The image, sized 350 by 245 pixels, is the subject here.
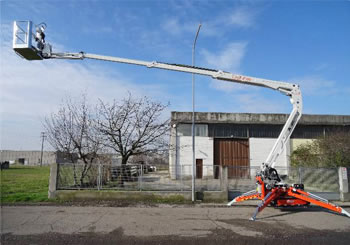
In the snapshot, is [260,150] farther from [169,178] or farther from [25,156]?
[25,156]

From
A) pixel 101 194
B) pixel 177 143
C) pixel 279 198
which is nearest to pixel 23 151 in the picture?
pixel 177 143

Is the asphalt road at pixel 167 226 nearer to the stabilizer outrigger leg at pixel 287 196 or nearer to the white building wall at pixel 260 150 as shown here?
the stabilizer outrigger leg at pixel 287 196

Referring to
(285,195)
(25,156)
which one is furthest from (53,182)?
(25,156)

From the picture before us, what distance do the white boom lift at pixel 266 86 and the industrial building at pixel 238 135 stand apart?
38.1 feet

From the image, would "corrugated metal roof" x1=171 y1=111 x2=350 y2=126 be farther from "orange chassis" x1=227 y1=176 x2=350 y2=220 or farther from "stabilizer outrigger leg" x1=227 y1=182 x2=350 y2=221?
"stabilizer outrigger leg" x1=227 y1=182 x2=350 y2=221

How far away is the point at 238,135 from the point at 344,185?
36.3 ft

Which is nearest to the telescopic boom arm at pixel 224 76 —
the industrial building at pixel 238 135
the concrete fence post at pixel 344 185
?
the concrete fence post at pixel 344 185

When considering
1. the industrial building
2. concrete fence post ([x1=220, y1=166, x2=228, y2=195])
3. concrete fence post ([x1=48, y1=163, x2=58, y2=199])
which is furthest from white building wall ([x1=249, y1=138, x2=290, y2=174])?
concrete fence post ([x1=48, y1=163, x2=58, y2=199])

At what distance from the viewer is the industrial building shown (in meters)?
21.9

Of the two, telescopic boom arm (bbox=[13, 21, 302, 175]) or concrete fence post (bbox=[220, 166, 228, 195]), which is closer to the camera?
telescopic boom arm (bbox=[13, 21, 302, 175])

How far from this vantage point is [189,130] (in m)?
22.0

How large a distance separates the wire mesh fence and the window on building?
9499mm

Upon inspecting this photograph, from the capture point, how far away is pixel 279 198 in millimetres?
9438

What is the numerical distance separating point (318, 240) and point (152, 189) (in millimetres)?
6942
